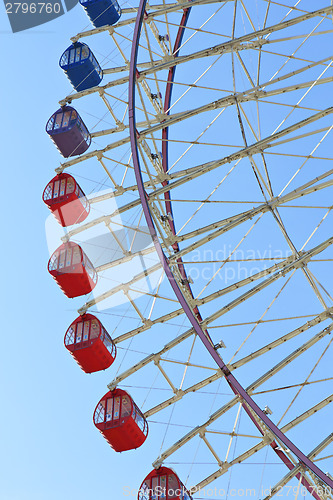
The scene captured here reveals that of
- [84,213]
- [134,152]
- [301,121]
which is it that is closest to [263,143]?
[301,121]

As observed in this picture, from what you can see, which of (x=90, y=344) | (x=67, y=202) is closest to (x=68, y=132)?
(x=67, y=202)

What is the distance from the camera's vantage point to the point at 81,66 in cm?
2480

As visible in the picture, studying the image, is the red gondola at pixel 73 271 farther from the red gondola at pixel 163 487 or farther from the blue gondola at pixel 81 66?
the red gondola at pixel 163 487

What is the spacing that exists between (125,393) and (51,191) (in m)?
5.96

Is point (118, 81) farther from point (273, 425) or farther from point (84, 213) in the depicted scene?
point (273, 425)

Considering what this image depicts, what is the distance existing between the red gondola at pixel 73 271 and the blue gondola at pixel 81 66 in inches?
196

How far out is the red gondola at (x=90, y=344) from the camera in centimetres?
2209

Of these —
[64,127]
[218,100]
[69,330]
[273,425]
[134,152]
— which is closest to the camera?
[273,425]

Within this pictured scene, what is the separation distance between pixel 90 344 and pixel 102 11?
9660 millimetres

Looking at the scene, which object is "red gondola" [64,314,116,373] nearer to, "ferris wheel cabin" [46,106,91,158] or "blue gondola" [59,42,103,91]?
"ferris wheel cabin" [46,106,91,158]

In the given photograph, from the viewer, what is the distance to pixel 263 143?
Answer: 19.2 metres

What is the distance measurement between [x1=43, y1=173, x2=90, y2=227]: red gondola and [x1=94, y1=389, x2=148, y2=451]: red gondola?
198 inches

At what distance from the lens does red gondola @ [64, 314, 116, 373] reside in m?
22.1

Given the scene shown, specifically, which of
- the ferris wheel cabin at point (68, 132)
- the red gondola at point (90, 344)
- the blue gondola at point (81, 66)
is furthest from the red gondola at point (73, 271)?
the blue gondola at point (81, 66)
